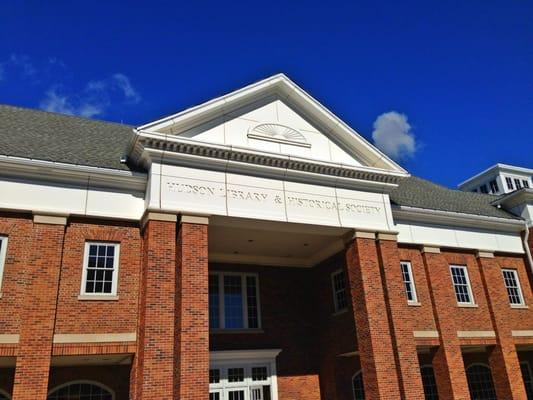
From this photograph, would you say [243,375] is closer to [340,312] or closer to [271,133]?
[340,312]

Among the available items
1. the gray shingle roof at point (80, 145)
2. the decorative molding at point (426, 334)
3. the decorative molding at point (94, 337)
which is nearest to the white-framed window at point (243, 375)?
the decorative molding at point (94, 337)

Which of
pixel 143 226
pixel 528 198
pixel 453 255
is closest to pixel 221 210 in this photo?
pixel 143 226

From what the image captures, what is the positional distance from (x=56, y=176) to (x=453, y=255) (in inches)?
669

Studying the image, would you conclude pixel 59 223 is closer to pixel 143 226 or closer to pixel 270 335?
pixel 143 226

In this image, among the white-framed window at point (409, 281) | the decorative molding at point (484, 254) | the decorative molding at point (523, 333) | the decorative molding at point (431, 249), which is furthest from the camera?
the decorative molding at point (484, 254)

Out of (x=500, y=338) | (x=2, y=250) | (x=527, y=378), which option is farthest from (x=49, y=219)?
(x=527, y=378)

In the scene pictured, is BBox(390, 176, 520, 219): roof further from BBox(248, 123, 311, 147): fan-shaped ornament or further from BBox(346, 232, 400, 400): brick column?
BBox(248, 123, 311, 147): fan-shaped ornament

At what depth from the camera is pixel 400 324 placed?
1728 cm

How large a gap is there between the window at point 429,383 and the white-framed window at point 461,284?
3.34 meters

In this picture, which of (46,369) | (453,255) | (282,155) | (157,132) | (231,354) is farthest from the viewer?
(453,255)

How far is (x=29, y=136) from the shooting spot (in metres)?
16.8

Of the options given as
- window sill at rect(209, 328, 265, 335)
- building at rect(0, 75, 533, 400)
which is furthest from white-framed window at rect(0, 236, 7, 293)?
window sill at rect(209, 328, 265, 335)

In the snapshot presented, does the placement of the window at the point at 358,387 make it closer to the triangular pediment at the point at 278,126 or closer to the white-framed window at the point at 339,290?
the white-framed window at the point at 339,290

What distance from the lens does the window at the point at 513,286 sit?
2281cm
